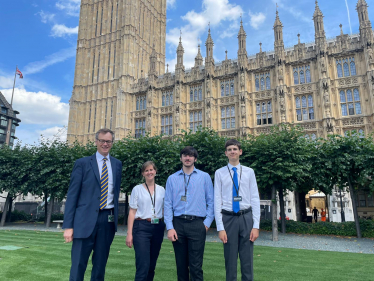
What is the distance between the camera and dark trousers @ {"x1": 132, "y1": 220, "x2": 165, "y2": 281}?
13.6 feet

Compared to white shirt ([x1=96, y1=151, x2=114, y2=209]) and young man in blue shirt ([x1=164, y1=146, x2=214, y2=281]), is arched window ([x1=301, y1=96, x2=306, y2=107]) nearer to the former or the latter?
young man in blue shirt ([x1=164, y1=146, x2=214, y2=281])

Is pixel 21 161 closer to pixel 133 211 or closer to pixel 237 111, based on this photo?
pixel 133 211

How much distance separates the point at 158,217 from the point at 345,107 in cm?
2886

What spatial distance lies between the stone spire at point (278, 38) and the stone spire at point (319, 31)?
3.44 metres

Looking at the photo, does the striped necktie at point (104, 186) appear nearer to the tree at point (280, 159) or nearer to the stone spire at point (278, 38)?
the tree at point (280, 159)

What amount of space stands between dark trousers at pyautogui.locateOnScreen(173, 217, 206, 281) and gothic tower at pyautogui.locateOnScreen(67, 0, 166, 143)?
34629 millimetres

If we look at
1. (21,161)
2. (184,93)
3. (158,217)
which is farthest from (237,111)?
(158,217)

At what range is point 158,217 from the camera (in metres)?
4.38

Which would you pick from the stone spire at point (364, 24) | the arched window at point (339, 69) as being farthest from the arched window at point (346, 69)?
the stone spire at point (364, 24)

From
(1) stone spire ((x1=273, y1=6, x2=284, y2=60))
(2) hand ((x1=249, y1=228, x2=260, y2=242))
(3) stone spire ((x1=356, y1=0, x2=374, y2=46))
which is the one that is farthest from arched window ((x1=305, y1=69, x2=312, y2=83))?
(2) hand ((x1=249, y1=228, x2=260, y2=242))

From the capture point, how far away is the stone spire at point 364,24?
1044 inches

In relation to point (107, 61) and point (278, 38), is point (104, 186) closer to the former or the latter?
point (278, 38)

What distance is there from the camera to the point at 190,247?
404 cm

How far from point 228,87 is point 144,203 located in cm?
3056
